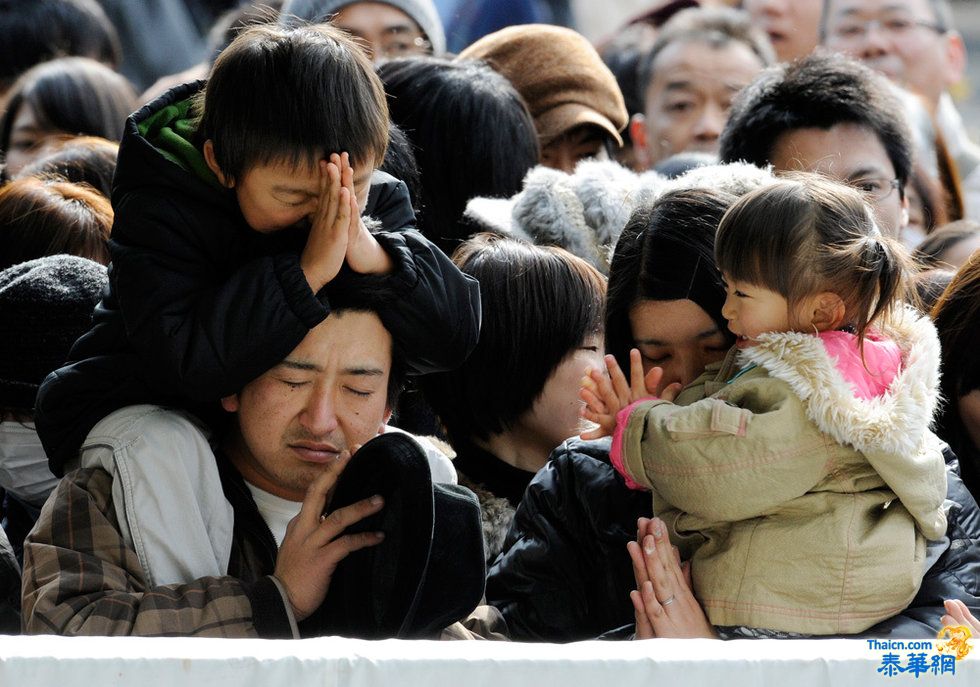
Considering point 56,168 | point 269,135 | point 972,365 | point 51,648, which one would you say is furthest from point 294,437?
point 56,168

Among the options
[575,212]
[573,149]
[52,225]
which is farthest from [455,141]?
[52,225]

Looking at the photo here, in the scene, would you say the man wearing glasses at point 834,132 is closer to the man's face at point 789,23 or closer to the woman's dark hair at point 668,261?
the woman's dark hair at point 668,261

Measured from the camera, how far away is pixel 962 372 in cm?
229

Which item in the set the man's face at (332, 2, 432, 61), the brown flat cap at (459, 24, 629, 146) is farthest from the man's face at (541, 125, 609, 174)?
the man's face at (332, 2, 432, 61)

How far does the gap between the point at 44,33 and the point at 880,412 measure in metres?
3.61

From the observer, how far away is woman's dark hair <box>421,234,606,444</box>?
2406 mm

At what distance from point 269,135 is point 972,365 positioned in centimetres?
127

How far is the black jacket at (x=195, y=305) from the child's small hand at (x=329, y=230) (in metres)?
0.02

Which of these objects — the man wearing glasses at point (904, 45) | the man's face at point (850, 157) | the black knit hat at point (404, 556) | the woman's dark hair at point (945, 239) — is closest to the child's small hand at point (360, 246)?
the black knit hat at point (404, 556)

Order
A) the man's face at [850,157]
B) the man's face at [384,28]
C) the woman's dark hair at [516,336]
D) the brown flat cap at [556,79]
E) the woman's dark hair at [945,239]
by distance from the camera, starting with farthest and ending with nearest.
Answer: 1. the man's face at [384,28]
2. the brown flat cap at [556,79]
3. the woman's dark hair at [945,239]
4. the man's face at [850,157]
5. the woman's dark hair at [516,336]

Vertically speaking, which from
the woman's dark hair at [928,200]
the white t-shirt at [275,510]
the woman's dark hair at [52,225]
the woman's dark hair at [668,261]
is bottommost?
the woman's dark hair at [928,200]

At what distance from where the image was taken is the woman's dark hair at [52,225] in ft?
8.77

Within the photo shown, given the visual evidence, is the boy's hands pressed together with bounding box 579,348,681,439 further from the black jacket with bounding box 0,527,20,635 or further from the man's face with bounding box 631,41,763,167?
the man's face with bounding box 631,41,763,167

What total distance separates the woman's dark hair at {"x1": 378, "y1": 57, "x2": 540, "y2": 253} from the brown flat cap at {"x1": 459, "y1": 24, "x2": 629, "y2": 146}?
1.54 feet
